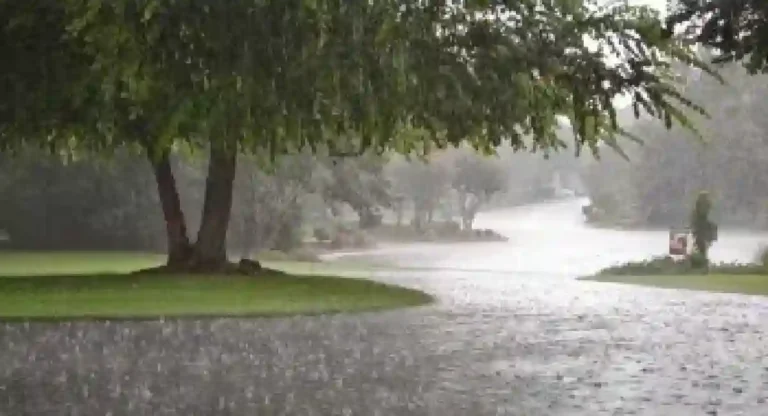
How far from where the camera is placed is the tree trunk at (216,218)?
2272 centimetres

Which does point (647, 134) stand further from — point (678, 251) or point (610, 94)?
point (610, 94)

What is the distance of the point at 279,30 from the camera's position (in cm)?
750

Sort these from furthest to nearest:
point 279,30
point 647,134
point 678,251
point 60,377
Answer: point 647,134, point 678,251, point 60,377, point 279,30

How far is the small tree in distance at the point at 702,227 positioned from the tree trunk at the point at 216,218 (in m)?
13.6

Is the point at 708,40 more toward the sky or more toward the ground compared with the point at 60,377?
more toward the sky

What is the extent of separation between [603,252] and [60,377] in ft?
97.9

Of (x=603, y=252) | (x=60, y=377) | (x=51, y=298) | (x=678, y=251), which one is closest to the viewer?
(x=60, y=377)

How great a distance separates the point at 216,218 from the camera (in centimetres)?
2292

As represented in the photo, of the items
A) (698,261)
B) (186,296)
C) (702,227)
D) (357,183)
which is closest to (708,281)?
(698,261)

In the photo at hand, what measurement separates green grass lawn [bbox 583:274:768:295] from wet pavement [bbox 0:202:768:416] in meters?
3.99

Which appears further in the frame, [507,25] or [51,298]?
[51,298]

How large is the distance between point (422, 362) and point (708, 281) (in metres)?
16.7

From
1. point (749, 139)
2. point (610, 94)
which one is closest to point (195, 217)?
point (749, 139)

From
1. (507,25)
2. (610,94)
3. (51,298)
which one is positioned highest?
(507,25)
